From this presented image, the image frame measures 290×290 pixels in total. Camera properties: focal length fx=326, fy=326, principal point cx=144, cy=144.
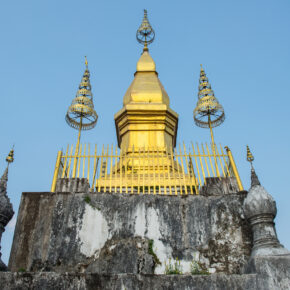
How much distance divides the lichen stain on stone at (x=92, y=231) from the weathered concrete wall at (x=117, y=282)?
1.28 m

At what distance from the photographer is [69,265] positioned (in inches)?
206

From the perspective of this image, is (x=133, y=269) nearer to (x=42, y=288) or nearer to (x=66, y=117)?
(x=42, y=288)

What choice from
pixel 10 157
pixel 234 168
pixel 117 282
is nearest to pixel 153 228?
pixel 117 282

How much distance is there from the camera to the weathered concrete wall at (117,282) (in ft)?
13.2

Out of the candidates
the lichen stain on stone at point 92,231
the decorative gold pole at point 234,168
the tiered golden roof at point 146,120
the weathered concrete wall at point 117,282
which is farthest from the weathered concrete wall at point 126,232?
the tiered golden roof at point 146,120

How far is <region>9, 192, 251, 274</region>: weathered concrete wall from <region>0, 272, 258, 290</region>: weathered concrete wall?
1.02 metres

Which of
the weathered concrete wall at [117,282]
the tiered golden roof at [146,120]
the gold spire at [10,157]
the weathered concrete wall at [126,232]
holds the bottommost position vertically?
the weathered concrete wall at [117,282]

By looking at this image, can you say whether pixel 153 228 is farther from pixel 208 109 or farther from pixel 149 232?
pixel 208 109

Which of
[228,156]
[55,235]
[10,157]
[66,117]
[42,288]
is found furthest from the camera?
[66,117]

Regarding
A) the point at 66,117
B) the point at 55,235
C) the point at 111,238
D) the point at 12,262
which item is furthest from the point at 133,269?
the point at 66,117

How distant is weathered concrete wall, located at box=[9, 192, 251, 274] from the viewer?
5.24 m

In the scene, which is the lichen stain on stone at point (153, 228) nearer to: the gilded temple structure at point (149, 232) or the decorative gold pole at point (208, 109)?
the gilded temple structure at point (149, 232)

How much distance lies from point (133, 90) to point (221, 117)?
142 inches

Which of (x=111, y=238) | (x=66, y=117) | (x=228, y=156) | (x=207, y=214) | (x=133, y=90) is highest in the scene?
(x=133, y=90)
